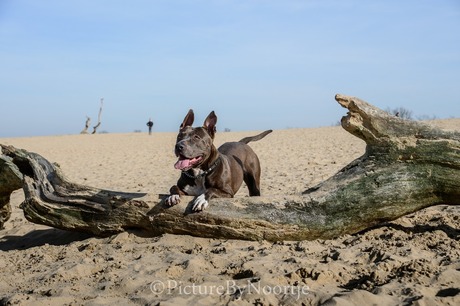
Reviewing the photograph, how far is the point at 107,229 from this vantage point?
6340 mm

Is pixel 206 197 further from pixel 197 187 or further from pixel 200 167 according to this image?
pixel 200 167

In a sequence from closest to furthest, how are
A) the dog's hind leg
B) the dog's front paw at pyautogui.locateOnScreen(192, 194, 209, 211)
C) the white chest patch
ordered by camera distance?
1. the dog's front paw at pyautogui.locateOnScreen(192, 194, 209, 211)
2. the white chest patch
3. the dog's hind leg

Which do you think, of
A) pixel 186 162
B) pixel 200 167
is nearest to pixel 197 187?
pixel 200 167

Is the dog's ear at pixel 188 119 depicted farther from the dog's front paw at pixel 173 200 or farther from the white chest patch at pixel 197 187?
the dog's front paw at pixel 173 200

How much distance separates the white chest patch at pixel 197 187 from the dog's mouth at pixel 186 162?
18 cm

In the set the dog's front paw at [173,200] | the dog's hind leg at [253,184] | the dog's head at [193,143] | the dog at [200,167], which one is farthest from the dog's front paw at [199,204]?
the dog's hind leg at [253,184]

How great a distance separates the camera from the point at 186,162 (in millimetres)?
6172

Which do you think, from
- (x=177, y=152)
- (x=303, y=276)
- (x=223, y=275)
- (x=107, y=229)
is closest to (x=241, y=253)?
(x=223, y=275)

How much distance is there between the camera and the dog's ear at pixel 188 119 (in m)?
6.46

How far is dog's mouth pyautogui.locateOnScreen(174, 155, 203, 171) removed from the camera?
6117mm

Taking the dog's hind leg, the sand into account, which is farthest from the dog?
the dog's hind leg

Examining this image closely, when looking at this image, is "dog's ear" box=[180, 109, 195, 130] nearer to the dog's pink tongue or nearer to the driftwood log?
the dog's pink tongue

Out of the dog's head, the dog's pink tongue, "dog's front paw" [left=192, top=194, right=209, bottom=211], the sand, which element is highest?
the dog's head

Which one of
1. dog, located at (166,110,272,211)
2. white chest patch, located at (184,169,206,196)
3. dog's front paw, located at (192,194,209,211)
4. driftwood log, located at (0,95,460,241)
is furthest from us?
white chest patch, located at (184,169,206,196)
